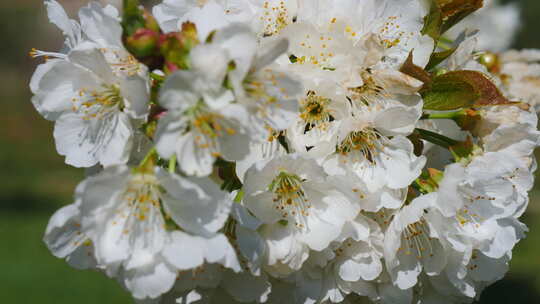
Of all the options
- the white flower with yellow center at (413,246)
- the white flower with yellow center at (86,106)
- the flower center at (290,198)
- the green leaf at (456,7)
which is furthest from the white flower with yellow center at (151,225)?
the green leaf at (456,7)

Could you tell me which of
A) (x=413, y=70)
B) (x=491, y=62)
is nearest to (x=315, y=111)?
(x=413, y=70)

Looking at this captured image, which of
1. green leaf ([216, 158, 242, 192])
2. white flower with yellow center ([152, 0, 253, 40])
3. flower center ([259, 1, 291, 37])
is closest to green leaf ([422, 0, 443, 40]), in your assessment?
flower center ([259, 1, 291, 37])

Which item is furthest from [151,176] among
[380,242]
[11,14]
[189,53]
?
[11,14]

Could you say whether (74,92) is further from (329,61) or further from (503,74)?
(503,74)

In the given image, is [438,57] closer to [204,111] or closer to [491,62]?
[204,111]

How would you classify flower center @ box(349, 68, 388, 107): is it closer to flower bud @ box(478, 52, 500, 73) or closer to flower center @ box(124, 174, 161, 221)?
flower center @ box(124, 174, 161, 221)

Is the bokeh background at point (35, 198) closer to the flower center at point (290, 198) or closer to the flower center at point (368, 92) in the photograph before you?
the flower center at point (290, 198)
